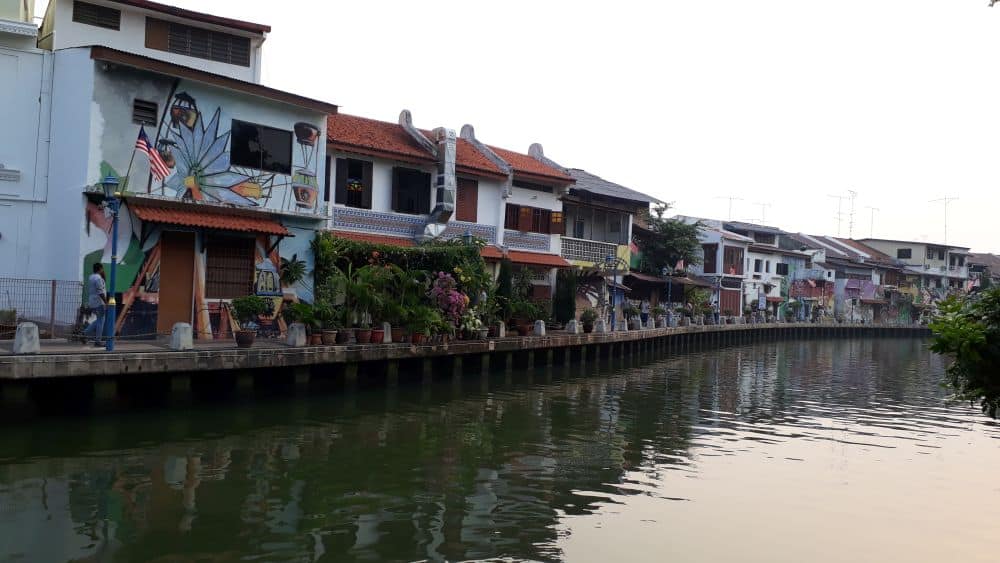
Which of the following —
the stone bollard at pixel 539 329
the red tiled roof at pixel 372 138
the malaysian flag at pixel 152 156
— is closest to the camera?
the malaysian flag at pixel 152 156

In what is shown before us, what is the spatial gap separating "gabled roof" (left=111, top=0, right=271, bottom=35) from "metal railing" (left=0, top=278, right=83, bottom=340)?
864cm

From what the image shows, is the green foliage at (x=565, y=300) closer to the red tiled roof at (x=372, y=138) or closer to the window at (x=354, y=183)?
the red tiled roof at (x=372, y=138)

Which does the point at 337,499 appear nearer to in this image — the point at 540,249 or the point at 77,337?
the point at 77,337

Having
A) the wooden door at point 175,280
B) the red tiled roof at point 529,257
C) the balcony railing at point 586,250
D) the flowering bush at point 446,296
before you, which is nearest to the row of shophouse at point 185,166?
the wooden door at point 175,280

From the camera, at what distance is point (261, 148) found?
21.4 meters

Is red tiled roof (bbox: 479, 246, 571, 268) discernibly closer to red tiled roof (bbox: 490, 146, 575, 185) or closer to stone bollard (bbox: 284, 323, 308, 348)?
red tiled roof (bbox: 490, 146, 575, 185)

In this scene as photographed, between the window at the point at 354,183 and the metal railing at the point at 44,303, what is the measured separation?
10.6 metres

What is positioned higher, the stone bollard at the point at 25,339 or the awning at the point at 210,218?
the awning at the point at 210,218

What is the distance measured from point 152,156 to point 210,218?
1903 mm

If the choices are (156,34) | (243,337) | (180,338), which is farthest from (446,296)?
(156,34)

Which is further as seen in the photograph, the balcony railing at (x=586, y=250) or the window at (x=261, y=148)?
the balcony railing at (x=586, y=250)

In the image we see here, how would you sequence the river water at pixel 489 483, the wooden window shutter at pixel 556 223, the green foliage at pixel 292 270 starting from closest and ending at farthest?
the river water at pixel 489 483
the green foliage at pixel 292 270
the wooden window shutter at pixel 556 223

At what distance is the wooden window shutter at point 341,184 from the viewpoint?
27.0 m

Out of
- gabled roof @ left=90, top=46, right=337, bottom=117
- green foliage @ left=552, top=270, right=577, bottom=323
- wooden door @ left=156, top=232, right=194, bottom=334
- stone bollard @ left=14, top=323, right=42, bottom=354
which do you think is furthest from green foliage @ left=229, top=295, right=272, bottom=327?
green foliage @ left=552, top=270, right=577, bottom=323
